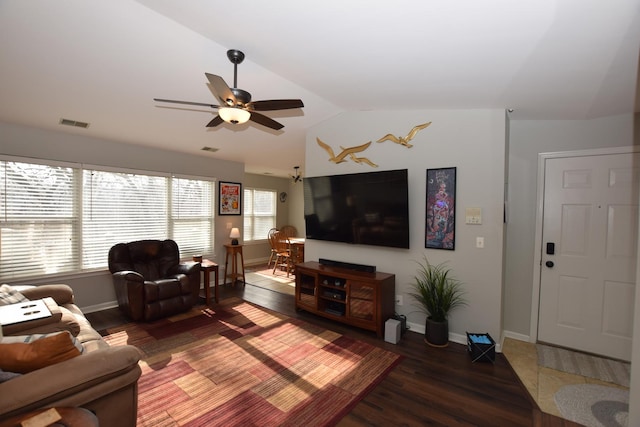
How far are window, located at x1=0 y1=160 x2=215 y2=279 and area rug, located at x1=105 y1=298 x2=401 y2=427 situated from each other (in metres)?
1.39

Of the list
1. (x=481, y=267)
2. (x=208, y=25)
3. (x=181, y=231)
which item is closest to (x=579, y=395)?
(x=481, y=267)

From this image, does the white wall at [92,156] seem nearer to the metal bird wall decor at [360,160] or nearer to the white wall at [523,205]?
the metal bird wall decor at [360,160]

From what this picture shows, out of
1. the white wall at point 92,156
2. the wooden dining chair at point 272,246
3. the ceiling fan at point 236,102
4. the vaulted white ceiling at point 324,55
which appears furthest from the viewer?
the wooden dining chair at point 272,246

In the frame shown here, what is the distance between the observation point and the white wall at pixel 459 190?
3.05 meters

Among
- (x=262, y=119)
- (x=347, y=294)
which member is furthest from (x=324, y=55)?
(x=347, y=294)

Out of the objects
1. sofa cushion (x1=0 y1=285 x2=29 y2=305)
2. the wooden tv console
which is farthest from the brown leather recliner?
the wooden tv console

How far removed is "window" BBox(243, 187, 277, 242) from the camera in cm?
776

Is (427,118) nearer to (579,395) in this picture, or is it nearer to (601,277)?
(601,277)

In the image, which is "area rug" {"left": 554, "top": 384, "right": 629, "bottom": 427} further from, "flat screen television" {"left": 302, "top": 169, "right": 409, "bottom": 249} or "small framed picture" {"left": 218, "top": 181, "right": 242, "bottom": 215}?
"small framed picture" {"left": 218, "top": 181, "right": 242, "bottom": 215}

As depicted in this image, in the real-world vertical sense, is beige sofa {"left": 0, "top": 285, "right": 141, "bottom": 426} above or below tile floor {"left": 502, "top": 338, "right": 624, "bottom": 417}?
above

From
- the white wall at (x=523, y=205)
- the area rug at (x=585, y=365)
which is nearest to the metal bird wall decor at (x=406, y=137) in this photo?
the white wall at (x=523, y=205)

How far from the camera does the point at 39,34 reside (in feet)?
7.11

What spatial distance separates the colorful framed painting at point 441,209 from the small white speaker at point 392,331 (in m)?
0.94

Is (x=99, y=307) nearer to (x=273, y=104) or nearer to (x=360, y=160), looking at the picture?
(x=273, y=104)
